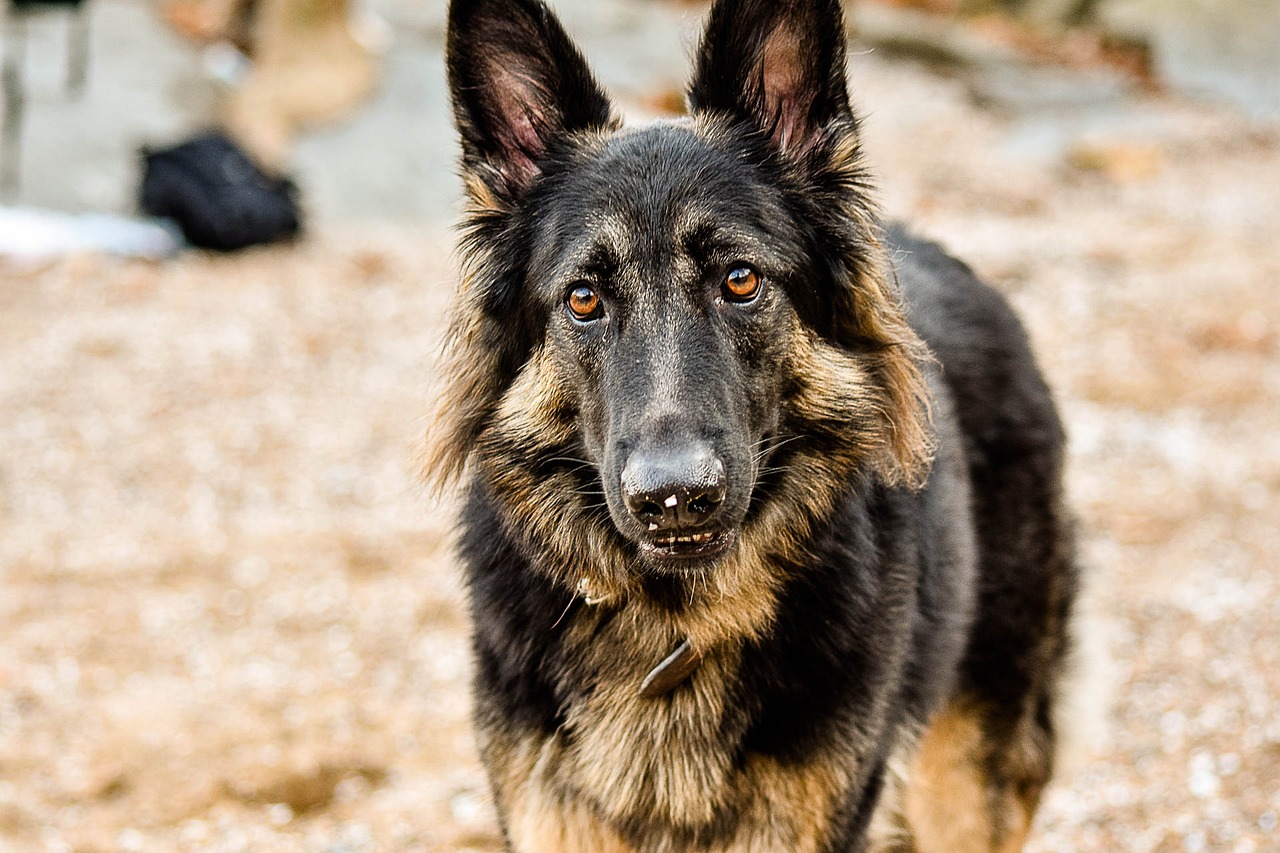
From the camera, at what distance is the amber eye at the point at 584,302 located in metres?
3.39

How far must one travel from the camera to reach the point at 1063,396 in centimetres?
898

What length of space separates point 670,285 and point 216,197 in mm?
9508

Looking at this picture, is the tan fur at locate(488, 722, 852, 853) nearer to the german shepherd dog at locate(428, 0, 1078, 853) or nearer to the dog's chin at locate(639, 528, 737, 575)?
the german shepherd dog at locate(428, 0, 1078, 853)

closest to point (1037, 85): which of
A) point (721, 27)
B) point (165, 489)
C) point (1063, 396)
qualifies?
point (1063, 396)

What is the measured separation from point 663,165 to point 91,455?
6552 mm

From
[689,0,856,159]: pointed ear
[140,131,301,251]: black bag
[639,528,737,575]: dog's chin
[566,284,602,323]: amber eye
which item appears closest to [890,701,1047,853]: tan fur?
[639,528,737,575]: dog's chin

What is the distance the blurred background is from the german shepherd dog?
0.40 metres

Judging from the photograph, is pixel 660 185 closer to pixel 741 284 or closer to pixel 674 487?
pixel 741 284

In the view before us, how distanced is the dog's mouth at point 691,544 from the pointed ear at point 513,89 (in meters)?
1.18

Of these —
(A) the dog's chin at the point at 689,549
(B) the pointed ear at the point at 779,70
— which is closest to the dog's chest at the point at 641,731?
(A) the dog's chin at the point at 689,549

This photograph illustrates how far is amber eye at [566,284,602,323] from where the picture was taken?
3391mm

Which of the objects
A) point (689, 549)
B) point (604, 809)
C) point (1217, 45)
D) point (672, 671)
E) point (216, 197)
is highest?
point (1217, 45)

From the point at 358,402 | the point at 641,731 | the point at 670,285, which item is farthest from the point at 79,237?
the point at 641,731

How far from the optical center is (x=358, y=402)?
9570mm
